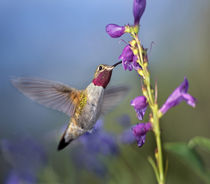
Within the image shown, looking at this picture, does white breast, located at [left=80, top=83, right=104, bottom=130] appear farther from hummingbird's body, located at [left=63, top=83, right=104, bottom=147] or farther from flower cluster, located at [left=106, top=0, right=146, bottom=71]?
flower cluster, located at [left=106, top=0, right=146, bottom=71]

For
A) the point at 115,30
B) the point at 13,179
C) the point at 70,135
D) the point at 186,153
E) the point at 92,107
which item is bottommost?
the point at 13,179

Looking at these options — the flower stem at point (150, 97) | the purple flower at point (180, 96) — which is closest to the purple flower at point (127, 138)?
the purple flower at point (180, 96)

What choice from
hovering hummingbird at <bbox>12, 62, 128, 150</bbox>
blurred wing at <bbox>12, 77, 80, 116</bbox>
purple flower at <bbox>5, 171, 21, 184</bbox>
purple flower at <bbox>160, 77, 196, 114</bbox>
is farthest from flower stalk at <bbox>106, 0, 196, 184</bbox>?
purple flower at <bbox>5, 171, 21, 184</bbox>

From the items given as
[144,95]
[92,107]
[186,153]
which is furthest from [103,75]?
[186,153]

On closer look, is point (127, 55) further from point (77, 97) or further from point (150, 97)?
point (77, 97)

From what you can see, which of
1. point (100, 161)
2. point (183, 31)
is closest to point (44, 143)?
point (100, 161)

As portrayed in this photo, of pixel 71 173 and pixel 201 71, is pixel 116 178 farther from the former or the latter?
pixel 201 71
